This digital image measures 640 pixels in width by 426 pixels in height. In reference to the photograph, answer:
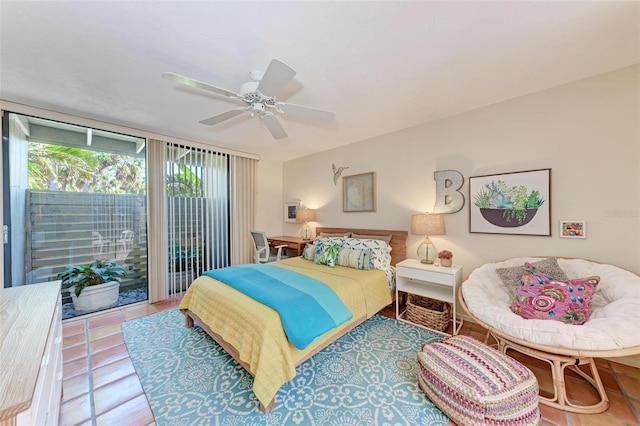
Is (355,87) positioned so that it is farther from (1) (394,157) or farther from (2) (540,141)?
(2) (540,141)

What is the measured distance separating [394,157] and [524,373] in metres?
2.65

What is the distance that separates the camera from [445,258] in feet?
9.00

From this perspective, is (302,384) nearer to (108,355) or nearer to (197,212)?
(108,355)

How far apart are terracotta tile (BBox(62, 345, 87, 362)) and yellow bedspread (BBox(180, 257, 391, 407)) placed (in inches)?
34.8

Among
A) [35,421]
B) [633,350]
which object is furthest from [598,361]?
[35,421]

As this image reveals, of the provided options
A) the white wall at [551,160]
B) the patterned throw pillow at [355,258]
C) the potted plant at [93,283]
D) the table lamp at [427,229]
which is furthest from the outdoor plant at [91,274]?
the table lamp at [427,229]

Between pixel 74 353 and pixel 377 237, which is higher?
pixel 377 237

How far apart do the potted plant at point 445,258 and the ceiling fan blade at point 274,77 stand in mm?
2415

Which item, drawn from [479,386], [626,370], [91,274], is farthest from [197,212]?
[626,370]

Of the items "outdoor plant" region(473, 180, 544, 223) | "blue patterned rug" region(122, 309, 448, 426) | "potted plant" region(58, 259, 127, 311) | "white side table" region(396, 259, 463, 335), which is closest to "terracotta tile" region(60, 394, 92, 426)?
"blue patterned rug" region(122, 309, 448, 426)

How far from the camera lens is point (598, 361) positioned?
210 cm

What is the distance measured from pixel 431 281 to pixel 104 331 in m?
3.64

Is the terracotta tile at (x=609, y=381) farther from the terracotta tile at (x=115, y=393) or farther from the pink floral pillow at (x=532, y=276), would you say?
the terracotta tile at (x=115, y=393)

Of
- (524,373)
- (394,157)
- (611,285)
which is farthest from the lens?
(394,157)
